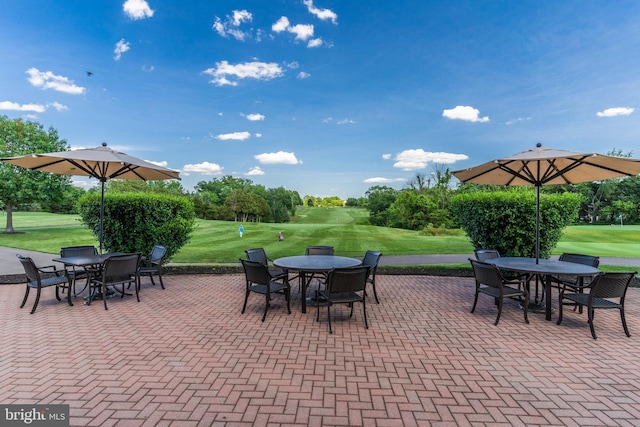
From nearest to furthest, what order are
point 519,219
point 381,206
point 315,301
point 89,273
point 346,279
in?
1. point 346,279
2. point 89,273
3. point 315,301
4. point 519,219
5. point 381,206

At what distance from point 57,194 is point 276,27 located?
70.6 feet

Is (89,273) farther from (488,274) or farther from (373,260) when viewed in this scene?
(488,274)

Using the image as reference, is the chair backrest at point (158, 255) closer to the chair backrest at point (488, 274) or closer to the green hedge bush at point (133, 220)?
the green hedge bush at point (133, 220)

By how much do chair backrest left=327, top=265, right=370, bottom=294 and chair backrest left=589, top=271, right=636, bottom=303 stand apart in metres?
3.25

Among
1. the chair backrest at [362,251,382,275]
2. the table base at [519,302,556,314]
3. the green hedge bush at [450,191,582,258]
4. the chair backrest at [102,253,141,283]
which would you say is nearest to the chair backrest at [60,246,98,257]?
the chair backrest at [102,253,141,283]

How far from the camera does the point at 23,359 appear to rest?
3.53 metres

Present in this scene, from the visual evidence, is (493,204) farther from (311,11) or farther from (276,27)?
(276,27)

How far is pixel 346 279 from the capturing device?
15.1 ft

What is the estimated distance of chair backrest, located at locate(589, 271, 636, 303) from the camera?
4.25m

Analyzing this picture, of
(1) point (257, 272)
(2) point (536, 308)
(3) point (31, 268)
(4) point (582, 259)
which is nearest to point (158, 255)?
(3) point (31, 268)

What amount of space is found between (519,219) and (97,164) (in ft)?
34.0

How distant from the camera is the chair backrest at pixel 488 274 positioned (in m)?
4.85

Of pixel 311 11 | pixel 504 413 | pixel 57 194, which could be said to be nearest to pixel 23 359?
pixel 504 413

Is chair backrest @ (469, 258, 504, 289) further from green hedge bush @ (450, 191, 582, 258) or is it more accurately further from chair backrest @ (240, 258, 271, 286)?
chair backrest @ (240, 258, 271, 286)
